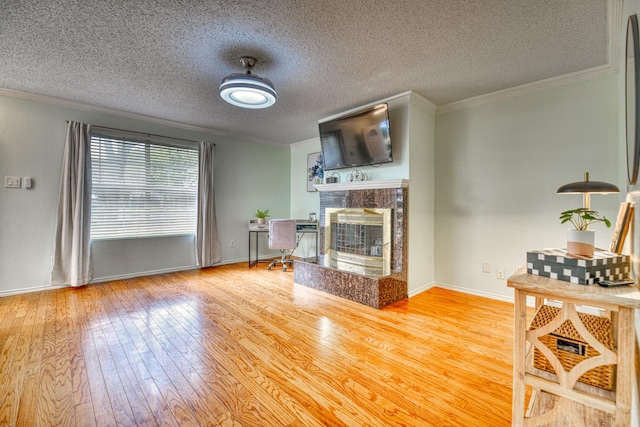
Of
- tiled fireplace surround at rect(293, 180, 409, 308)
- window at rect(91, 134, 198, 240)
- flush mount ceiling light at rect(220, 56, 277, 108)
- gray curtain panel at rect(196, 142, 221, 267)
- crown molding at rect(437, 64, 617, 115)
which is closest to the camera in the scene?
flush mount ceiling light at rect(220, 56, 277, 108)

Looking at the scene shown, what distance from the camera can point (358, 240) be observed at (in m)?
3.58

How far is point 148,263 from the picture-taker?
410 centimetres

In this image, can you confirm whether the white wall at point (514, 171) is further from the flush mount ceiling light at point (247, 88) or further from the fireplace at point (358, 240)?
the flush mount ceiling light at point (247, 88)

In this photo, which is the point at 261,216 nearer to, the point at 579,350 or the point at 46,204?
the point at 46,204

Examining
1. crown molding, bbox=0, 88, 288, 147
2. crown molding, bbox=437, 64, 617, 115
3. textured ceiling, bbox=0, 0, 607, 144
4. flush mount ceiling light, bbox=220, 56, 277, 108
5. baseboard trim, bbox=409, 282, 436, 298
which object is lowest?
baseboard trim, bbox=409, 282, 436, 298

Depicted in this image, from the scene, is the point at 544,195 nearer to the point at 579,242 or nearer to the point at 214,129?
the point at 579,242

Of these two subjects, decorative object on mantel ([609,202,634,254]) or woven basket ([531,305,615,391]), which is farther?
decorative object on mantel ([609,202,634,254])

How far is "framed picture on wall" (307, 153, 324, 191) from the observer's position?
5.04m

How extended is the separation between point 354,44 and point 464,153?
193cm

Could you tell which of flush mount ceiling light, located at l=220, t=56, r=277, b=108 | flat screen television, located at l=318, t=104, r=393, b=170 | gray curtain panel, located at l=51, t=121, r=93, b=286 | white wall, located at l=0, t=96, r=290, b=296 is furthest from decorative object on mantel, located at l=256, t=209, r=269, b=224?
flush mount ceiling light, located at l=220, t=56, r=277, b=108

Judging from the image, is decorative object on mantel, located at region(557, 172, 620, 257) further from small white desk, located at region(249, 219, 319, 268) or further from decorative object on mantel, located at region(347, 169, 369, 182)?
small white desk, located at region(249, 219, 319, 268)

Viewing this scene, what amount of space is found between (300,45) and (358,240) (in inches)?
90.3

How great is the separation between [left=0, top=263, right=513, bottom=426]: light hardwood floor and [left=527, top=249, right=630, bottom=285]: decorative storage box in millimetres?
781

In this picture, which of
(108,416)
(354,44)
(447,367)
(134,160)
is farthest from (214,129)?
(447,367)
